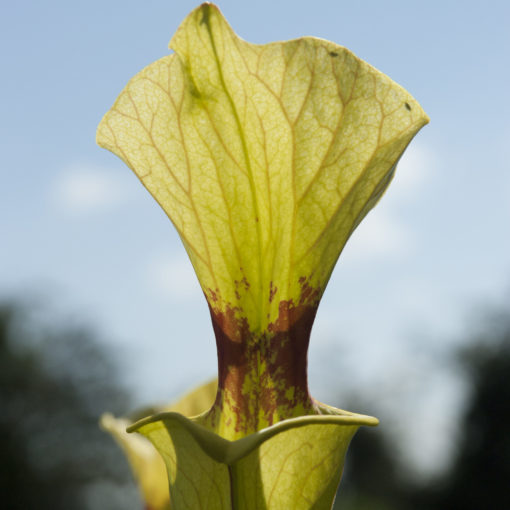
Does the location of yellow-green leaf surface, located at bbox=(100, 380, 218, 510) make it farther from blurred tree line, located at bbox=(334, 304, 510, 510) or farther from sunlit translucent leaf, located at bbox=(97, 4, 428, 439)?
blurred tree line, located at bbox=(334, 304, 510, 510)

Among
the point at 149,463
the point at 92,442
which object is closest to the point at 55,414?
the point at 92,442

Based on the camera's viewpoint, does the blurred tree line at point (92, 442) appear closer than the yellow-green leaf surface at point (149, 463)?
No

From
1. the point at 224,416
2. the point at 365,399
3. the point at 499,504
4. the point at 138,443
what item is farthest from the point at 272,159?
the point at 365,399

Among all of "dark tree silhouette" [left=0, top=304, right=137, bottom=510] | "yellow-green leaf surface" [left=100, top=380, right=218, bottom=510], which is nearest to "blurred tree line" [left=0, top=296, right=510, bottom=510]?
"dark tree silhouette" [left=0, top=304, right=137, bottom=510]

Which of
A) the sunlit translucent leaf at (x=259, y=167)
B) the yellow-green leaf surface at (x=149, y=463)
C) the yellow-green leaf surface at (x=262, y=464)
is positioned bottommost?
the yellow-green leaf surface at (x=149, y=463)

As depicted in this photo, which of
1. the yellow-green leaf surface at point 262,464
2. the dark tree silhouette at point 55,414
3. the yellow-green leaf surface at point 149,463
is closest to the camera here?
the yellow-green leaf surface at point 262,464

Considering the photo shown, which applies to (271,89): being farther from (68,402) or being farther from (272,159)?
(68,402)

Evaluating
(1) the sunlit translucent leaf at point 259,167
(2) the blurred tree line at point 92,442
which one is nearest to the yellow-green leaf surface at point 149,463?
(1) the sunlit translucent leaf at point 259,167

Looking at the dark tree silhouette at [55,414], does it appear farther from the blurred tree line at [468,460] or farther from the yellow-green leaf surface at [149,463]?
the yellow-green leaf surface at [149,463]
